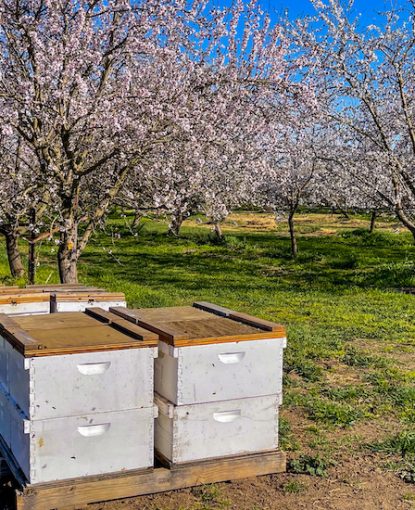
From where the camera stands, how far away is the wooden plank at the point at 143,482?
449cm

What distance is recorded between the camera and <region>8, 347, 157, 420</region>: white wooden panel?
448cm

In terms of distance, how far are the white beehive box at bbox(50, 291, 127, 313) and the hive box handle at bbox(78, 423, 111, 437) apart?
1967mm

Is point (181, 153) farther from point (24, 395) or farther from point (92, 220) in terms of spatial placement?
point (24, 395)

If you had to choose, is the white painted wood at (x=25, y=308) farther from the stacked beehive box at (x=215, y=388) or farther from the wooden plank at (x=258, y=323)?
the wooden plank at (x=258, y=323)

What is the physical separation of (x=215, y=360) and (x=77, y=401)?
1.06m

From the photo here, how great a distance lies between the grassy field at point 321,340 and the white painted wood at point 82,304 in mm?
2042

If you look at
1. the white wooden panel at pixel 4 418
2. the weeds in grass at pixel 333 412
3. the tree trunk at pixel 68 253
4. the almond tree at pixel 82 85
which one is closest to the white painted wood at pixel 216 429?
the white wooden panel at pixel 4 418

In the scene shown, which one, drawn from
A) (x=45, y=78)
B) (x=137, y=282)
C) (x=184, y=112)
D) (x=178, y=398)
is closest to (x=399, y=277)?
(x=137, y=282)

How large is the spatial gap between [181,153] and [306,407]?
16.6ft

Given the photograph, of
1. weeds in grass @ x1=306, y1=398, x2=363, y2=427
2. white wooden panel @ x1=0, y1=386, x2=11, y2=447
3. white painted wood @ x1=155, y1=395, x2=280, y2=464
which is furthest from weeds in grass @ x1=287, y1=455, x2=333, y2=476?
white wooden panel @ x1=0, y1=386, x2=11, y2=447

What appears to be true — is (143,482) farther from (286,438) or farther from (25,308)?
(25,308)

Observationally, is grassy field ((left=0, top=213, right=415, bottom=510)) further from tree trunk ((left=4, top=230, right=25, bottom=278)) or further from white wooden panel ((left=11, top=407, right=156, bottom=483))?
tree trunk ((left=4, top=230, right=25, bottom=278))

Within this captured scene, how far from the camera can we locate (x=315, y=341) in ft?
32.7

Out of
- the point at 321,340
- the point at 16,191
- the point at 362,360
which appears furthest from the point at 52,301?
the point at 16,191
